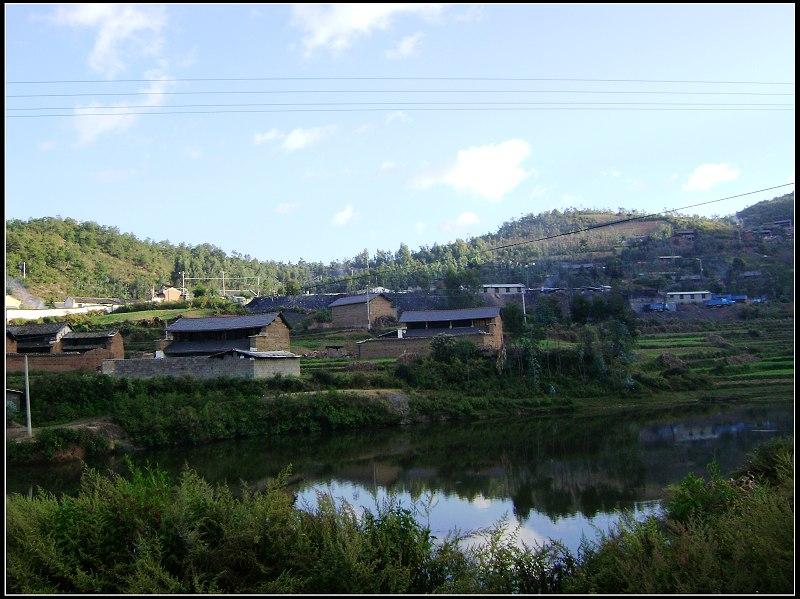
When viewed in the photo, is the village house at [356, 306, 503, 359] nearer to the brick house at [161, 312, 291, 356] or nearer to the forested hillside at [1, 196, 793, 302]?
the brick house at [161, 312, 291, 356]

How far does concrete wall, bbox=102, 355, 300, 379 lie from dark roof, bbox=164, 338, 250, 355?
344 cm

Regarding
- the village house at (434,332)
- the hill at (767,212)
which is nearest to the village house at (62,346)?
the village house at (434,332)

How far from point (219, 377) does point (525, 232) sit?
74.5 m

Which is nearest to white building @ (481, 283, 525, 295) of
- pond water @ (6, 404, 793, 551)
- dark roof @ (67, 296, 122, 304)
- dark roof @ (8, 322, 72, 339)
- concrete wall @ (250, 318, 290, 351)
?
concrete wall @ (250, 318, 290, 351)

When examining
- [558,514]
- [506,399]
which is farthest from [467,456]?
[506,399]

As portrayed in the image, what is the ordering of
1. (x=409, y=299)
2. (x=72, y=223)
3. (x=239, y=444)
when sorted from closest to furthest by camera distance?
(x=239, y=444)
(x=409, y=299)
(x=72, y=223)

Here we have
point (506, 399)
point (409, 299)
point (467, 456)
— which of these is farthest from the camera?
point (409, 299)

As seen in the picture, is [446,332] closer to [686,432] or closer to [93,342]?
[686,432]

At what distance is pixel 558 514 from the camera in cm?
1227

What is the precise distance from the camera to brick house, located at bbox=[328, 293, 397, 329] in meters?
39.1

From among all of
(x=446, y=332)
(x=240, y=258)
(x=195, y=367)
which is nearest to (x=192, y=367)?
(x=195, y=367)

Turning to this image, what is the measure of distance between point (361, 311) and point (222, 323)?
33.3 feet

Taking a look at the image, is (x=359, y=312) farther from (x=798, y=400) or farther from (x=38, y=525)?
(x=798, y=400)

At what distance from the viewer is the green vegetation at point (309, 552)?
5637mm
